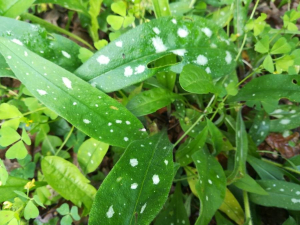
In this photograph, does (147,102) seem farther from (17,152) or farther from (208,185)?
(17,152)

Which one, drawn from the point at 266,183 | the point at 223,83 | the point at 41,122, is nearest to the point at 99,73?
the point at 41,122

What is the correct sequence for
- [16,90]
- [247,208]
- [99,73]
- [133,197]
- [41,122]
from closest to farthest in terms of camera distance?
[133,197] < [99,73] < [247,208] < [41,122] < [16,90]

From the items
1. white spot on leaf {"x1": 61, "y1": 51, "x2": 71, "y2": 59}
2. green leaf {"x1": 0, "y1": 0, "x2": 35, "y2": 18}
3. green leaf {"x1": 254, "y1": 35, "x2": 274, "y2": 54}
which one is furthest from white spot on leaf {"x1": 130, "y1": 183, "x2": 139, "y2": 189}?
green leaf {"x1": 0, "y1": 0, "x2": 35, "y2": 18}

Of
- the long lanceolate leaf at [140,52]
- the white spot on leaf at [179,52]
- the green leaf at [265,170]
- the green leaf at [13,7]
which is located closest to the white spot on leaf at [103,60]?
the long lanceolate leaf at [140,52]

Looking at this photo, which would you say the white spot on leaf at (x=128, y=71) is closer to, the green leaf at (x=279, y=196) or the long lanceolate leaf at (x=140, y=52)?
the long lanceolate leaf at (x=140, y=52)

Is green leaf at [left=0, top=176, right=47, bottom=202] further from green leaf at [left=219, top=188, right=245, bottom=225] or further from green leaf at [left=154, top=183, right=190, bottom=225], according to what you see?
green leaf at [left=219, top=188, right=245, bottom=225]

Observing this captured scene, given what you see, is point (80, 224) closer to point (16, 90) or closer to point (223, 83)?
point (16, 90)

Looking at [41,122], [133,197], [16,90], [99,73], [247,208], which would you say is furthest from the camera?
[16,90]
